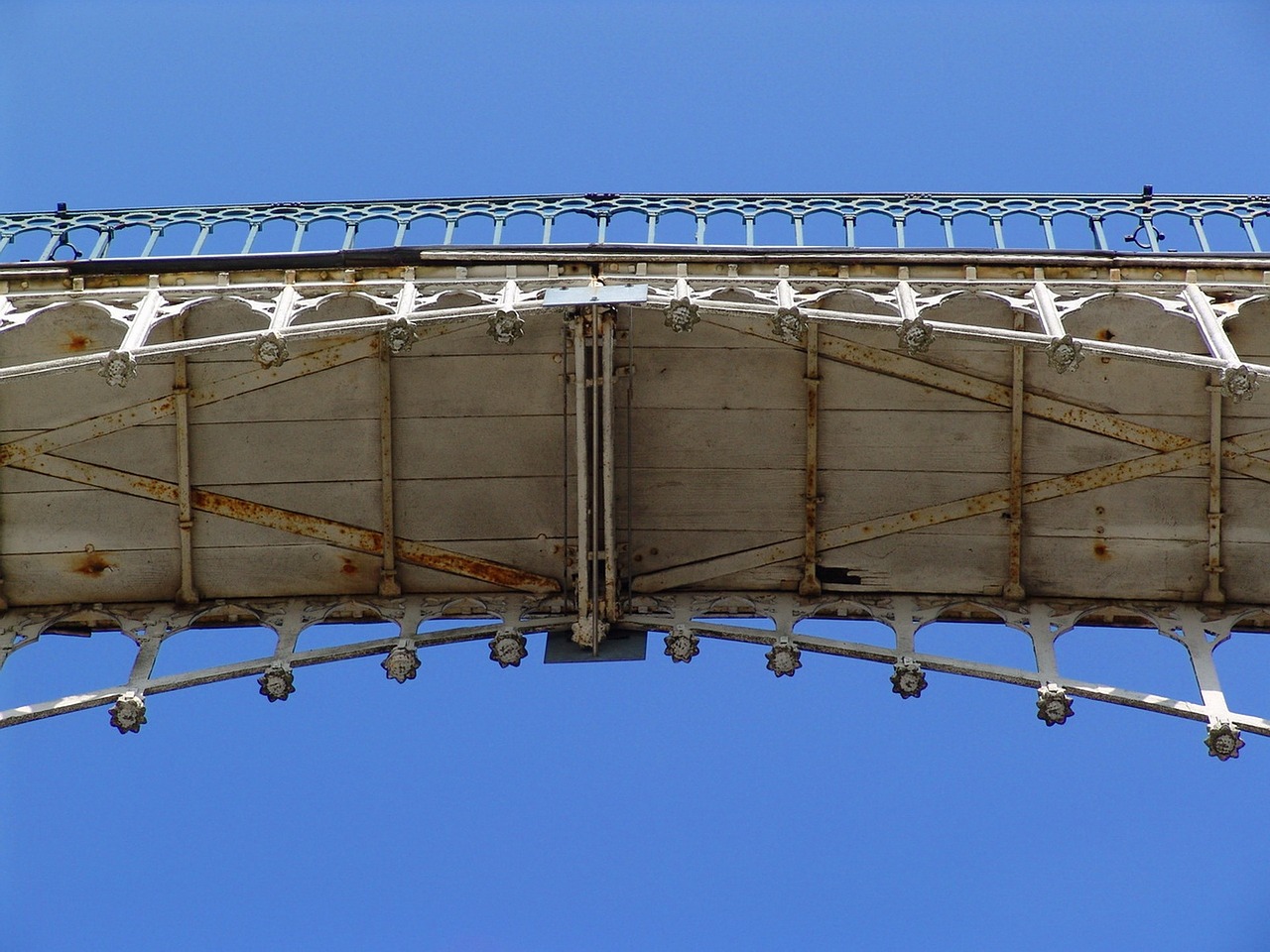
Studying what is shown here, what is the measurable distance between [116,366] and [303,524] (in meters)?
2.65

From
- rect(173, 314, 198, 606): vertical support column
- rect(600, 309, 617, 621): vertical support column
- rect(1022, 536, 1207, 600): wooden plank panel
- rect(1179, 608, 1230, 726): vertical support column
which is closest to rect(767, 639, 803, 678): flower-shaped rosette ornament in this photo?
rect(600, 309, 617, 621): vertical support column

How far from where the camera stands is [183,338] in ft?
43.7

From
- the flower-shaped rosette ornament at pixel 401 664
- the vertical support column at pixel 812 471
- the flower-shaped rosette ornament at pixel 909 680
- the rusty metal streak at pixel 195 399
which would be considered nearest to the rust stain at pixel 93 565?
the rusty metal streak at pixel 195 399

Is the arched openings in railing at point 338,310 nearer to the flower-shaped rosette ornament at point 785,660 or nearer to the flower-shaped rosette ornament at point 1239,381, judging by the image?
the flower-shaped rosette ornament at point 785,660

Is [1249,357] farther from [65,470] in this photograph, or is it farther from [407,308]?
[65,470]

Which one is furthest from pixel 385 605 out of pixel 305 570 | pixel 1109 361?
pixel 1109 361

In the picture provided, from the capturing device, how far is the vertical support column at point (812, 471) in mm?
13172

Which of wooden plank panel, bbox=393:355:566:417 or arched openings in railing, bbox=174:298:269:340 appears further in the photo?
wooden plank panel, bbox=393:355:566:417

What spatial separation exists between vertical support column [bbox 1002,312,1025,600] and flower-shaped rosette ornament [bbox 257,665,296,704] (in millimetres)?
5206

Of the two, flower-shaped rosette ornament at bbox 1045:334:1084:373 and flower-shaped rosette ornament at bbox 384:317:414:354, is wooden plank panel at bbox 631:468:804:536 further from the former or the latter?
flower-shaped rosette ornament at bbox 1045:334:1084:373

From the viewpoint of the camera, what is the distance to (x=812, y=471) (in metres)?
13.4

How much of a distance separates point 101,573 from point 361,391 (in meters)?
2.42

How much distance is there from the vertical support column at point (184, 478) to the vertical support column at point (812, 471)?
14.6 feet

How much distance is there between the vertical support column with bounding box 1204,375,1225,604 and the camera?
13023 millimetres
